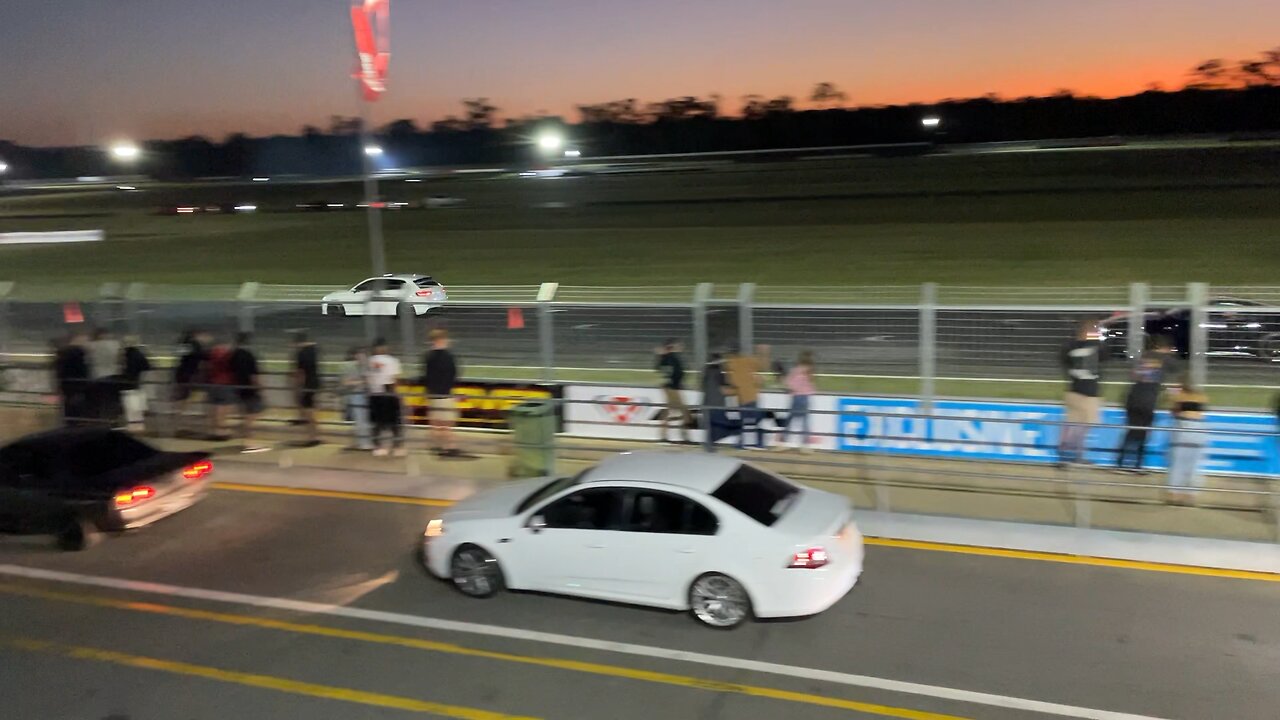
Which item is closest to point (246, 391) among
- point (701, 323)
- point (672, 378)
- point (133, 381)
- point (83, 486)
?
point (133, 381)

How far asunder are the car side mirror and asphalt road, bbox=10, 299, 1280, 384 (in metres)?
6.27

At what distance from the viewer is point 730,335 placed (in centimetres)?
1406

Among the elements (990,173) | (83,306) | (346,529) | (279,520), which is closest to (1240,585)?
(346,529)

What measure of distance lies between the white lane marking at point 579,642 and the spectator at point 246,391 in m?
4.25

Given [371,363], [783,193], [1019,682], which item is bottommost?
[1019,682]

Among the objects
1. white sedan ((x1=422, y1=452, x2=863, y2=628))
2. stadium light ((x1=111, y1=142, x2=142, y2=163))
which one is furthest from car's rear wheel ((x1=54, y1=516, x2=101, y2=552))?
stadium light ((x1=111, y1=142, x2=142, y2=163))

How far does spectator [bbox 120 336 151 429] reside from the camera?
14250 mm

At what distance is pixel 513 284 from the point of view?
35.8 m

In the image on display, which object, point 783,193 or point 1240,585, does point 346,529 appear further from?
point 783,193

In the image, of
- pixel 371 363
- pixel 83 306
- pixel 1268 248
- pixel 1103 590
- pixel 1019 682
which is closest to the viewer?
pixel 1019 682

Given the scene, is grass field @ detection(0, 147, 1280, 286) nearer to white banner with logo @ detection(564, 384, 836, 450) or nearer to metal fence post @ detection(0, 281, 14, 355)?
white banner with logo @ detection(564, 384, 836, 450)

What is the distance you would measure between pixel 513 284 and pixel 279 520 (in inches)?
1017

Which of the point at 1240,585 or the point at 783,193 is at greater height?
the point at 783,193

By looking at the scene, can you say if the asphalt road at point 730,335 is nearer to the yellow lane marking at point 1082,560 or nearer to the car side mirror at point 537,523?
the yellow lane marking at point 1082,560
